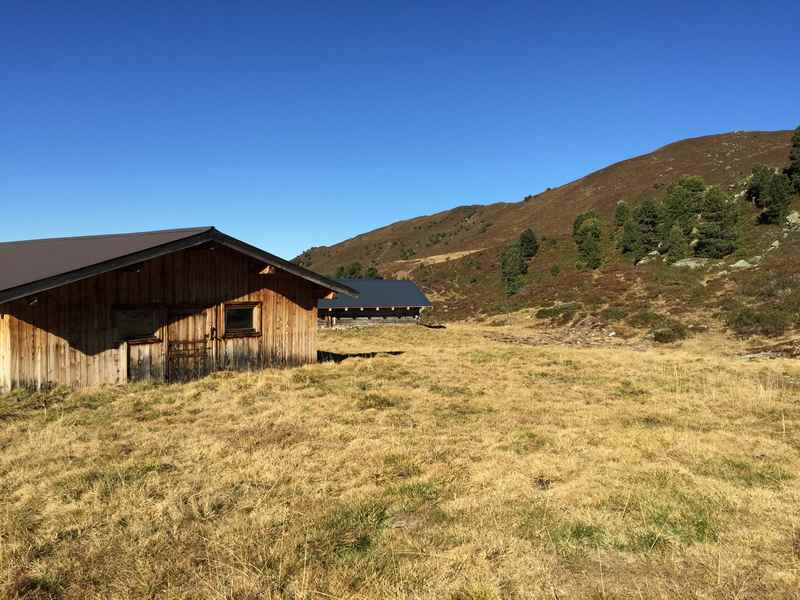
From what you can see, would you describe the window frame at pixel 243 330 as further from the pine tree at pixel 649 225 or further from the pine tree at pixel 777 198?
the pine tree at pixel 777 198

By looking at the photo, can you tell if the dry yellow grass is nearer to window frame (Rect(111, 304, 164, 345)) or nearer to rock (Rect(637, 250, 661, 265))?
window frame (Rect(111, 304, 164, 345))

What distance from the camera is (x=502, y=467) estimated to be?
A: 7844 millimetres

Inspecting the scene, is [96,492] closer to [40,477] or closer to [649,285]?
[40,477]

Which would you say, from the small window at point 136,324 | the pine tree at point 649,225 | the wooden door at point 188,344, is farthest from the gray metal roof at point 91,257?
the pine tree at point 649,225

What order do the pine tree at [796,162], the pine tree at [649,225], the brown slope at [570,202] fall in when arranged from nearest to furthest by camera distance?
the pine tree at [796,162]
the pine tree at [649,225]
the brown slope at [570,202]

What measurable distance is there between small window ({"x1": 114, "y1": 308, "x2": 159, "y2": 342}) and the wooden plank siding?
6.3 inches

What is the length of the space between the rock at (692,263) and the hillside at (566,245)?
154cm

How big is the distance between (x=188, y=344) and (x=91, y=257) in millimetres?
3601

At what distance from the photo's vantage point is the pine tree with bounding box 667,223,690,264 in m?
47.8

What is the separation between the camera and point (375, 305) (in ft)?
141

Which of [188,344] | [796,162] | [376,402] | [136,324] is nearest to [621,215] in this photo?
[796,162]

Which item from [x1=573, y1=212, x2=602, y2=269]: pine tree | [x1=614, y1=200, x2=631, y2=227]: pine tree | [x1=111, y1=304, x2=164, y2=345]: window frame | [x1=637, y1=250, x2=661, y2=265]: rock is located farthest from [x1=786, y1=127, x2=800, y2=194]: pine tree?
[x1=111, y1=304, x2=164, y2=345]: window frame

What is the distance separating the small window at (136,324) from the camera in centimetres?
1369

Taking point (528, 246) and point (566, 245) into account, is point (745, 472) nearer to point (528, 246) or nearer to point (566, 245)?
point (528, 246)
